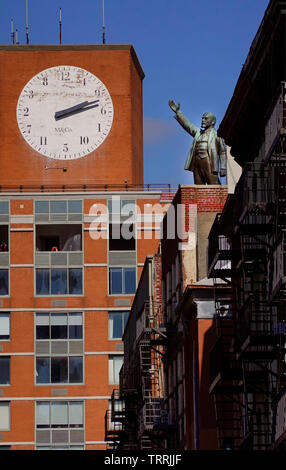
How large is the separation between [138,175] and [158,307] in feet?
159

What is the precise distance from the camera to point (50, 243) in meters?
108

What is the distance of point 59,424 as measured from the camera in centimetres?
9969

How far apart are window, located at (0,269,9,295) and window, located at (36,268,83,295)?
1.92m

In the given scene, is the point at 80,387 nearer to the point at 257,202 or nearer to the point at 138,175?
the point at 138,175

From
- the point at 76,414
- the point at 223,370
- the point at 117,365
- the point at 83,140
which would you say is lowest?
the point at 223,370

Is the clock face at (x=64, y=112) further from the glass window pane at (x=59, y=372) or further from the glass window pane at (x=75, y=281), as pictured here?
the glass window pane at (x=59, y=372)

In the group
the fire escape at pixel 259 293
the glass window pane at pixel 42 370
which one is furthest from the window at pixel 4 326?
the fire escape at pixel 259 293

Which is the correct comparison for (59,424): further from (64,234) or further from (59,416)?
(64,234)

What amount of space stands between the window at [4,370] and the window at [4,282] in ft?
14.3

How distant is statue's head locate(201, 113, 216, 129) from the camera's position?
2365 inches

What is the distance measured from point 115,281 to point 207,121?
4371 centimetres

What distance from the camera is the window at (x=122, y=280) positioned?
103 metres

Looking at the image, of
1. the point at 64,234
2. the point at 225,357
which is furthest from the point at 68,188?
the point at 225,357

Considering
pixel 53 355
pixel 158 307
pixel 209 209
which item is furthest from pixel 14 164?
pixel 209 209
